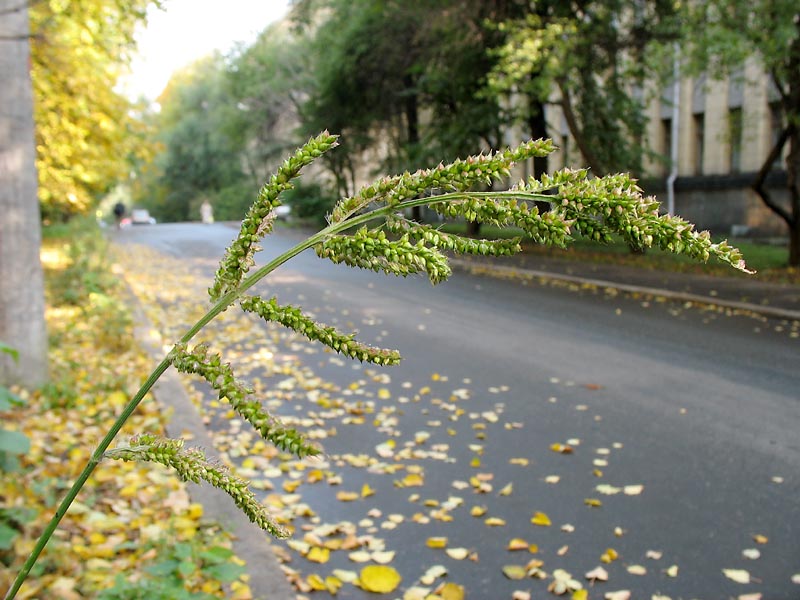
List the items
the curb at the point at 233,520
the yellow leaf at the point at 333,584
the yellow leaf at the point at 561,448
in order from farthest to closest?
the yellow leaf at the point at 561,448 → the yellow leaf at the point at 333,584 → the curb at the point at 233,520

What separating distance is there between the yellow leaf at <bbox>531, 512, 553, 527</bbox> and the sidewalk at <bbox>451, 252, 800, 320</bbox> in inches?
289

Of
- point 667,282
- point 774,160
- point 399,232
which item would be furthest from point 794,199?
point 399,232

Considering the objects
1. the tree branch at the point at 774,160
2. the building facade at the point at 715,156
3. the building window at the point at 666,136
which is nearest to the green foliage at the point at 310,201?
the building facade at the point at 715,156

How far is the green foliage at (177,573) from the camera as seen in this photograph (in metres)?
3.25

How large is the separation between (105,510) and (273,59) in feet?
127

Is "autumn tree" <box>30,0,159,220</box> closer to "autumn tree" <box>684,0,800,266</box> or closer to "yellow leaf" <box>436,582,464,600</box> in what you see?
"yellow leaf" <box>436,582,464,600</box>

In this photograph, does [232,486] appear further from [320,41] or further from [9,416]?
[320,41]

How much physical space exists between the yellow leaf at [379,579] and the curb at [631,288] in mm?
5320

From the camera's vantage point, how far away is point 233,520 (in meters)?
4.75

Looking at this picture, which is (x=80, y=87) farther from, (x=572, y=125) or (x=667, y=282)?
(x=572, y=125)

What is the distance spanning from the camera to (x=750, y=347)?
10.5m

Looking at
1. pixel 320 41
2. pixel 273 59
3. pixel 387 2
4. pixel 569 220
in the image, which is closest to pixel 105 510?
pixel 569 220

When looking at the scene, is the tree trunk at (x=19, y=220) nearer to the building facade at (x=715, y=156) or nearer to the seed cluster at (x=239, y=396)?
the seed cluster at (x=239, y=396)

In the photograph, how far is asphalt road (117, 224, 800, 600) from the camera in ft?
15.1
